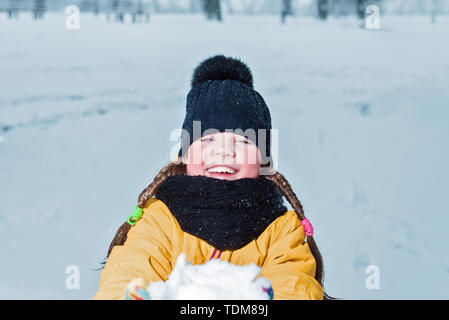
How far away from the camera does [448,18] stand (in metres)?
3.91

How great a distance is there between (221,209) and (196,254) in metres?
0.17

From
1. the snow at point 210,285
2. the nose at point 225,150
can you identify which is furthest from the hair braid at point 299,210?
the snow at point 210,285

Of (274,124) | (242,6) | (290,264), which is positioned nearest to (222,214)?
(290,264)

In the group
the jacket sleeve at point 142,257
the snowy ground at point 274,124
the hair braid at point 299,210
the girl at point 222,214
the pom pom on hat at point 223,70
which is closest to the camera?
the jacket sleeve at point 142,257

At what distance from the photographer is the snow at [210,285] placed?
1101mm

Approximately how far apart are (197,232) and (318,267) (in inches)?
20.1

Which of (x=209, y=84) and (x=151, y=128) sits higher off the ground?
(x=209, y=84)

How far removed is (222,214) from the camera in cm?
154

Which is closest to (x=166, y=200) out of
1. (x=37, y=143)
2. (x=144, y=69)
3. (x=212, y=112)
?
(x=212, y=112)

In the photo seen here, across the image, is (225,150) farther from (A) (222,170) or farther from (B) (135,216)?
(B) (135,216)

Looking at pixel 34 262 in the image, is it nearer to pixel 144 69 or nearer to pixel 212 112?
pixel 212 112

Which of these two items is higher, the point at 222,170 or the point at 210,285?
the point at 222,170

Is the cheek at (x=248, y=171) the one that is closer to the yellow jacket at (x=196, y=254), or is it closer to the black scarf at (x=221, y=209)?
the black scarf at (x=221, y=209)

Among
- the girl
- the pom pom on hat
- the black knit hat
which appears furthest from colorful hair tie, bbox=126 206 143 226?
the pom pom on hat
